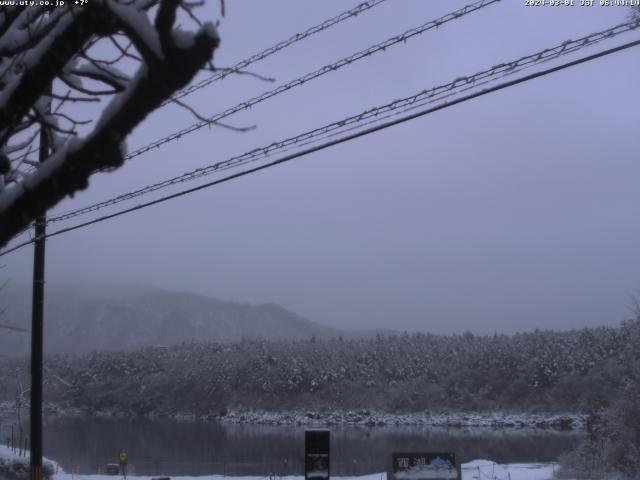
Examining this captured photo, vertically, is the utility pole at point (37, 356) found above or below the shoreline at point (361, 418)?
above

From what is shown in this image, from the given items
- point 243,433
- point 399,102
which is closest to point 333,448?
point 243,433

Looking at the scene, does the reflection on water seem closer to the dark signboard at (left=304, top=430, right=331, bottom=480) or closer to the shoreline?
the shoreline

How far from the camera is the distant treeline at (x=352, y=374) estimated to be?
209 feet

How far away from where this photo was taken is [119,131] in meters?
4.16

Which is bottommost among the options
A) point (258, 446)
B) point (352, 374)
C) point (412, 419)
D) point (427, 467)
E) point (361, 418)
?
point (361, 418)

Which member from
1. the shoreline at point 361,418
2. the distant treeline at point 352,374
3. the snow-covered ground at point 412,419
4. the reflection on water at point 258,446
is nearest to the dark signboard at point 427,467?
the reflection on water at point 258,446

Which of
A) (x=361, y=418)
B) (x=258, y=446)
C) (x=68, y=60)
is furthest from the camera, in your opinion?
(x=361, y=418)

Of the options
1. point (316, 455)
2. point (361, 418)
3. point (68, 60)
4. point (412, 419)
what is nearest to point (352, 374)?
point (361, 418)

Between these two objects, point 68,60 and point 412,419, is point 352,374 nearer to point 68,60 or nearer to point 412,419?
point 412,419

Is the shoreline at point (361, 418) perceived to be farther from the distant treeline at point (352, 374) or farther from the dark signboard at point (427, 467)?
the dark signboard at point (427, 467)

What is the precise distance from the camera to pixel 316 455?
37.4 ft

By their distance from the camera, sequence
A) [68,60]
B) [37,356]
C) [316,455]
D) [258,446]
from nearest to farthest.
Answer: [68,60]
[316,455]
[37,356]
[258,446]

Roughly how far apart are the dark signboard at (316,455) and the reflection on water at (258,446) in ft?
50.4

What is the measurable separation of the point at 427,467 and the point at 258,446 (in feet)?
104
